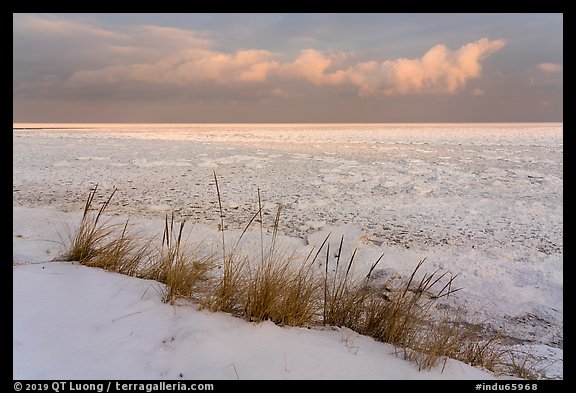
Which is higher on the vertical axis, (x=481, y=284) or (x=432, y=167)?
(x=432, y=167)

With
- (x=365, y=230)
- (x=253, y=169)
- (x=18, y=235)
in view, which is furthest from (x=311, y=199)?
(x=18, y=235)

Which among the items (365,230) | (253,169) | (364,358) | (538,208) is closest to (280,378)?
(364,358)

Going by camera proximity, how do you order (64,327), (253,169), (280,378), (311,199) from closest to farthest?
(280,378) < (64,327) < (311,199) < (253,169)

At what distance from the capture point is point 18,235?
415 cm

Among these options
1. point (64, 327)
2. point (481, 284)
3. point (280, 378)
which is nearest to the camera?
point (280, 378)

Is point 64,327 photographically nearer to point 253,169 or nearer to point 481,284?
point 481,284

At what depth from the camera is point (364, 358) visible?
1.97m

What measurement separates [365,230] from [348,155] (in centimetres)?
732

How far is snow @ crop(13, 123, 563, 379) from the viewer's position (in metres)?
1.85

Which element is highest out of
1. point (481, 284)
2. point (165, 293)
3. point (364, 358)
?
point (165, 293)

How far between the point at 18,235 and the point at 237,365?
3.49 metres

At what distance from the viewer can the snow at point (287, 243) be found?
185 centimetres

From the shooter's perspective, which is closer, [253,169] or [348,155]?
[253,169]

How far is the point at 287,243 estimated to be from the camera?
14.6 feet
